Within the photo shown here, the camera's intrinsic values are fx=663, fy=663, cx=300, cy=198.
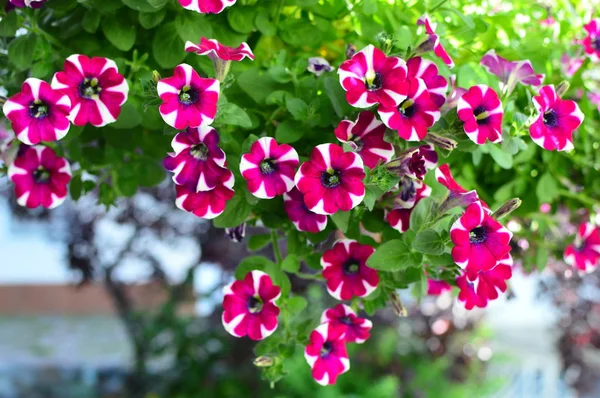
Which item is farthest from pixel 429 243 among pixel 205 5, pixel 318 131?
pixel 205 5

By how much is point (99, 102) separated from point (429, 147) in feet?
0.89

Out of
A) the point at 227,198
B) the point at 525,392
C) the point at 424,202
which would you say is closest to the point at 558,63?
the point at 424,202

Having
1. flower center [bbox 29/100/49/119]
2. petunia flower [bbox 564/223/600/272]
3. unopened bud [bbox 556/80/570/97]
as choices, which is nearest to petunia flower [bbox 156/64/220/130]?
flower center [bbox 29/100/49/119]

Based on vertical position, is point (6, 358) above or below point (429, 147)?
below

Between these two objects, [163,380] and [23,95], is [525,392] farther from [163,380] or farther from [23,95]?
[23,95]

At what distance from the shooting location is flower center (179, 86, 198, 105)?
18.7 inches

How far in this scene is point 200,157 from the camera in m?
0.52

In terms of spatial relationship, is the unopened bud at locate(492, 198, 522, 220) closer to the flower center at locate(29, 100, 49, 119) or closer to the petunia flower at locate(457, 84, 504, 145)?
the petunia flower at locate(457, 84, 504, 145)

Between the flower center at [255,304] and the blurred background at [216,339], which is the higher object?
the flower center at [255,304]

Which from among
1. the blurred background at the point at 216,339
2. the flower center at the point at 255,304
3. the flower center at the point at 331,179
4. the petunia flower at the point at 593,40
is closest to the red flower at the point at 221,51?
the flower center at the point at 331,179

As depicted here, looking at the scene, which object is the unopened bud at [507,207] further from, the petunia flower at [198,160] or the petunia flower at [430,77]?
the petunia flower at [198,160]

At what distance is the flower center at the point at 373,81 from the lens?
1.64 feet

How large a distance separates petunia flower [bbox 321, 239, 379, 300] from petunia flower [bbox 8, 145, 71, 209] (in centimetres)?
27

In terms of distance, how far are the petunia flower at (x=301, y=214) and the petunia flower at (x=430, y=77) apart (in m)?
0.13
